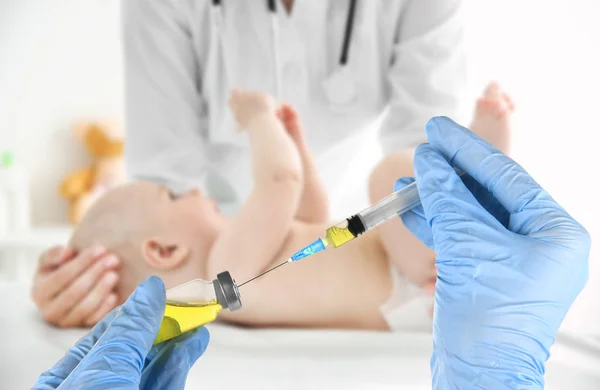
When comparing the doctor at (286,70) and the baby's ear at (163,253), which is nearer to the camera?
the baby's ear at (163,253)

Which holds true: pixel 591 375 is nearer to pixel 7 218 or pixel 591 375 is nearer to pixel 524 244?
pixel 524 244

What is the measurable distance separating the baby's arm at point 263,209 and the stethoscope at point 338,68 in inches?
10.9

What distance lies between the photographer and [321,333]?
3.65ft

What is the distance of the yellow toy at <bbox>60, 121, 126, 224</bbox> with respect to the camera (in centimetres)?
290

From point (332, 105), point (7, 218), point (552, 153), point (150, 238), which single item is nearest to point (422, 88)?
point (332, 105)

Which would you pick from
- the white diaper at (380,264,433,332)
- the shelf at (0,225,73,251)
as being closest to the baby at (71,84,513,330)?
the white diaper at (380,264,433,332)

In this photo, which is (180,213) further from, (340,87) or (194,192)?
(340,87)

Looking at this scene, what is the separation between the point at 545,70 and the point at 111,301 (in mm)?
1203

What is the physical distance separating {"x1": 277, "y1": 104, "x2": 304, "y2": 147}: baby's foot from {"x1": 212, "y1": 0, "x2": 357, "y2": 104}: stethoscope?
141 mm

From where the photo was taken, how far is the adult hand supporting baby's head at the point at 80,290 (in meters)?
1.16

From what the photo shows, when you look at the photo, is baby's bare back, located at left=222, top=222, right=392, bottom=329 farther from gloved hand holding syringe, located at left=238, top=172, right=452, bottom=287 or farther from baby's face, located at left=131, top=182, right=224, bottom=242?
gloved hand holding syringe, located at left=238, top=172, right=452, bottom=287

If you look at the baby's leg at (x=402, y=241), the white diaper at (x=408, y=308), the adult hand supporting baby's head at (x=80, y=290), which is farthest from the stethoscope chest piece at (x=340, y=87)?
the adult hand supporting baby's head at (x=80, y=290)

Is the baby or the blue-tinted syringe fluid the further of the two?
the baby

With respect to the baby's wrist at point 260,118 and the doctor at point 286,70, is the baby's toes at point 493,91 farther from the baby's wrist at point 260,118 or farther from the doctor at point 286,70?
the baby's wrist at point 260,118
